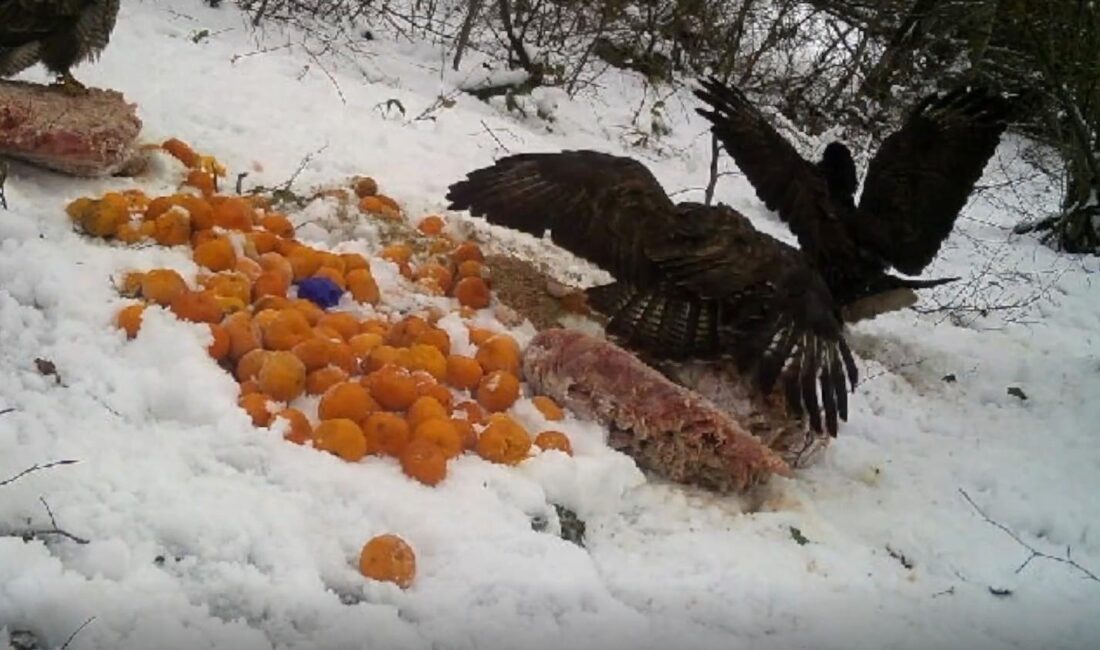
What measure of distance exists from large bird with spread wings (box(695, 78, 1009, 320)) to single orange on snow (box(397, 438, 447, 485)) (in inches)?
73.4

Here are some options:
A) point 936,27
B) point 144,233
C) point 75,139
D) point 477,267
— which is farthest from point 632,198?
point 936,27

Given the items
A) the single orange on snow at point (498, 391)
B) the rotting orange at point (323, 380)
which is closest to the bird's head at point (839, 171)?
the single orange on snow at point (498, 391)

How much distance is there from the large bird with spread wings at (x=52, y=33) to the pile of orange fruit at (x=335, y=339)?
3.03 ft

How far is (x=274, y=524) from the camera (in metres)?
2.51

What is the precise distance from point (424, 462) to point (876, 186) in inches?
107

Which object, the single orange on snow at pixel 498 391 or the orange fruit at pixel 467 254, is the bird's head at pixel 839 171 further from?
the single orange on snow at pixel 498 391

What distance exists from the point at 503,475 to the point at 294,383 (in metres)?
0.70

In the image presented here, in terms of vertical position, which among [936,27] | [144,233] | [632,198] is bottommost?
[144,233]

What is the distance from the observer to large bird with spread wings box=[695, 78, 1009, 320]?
4.19m

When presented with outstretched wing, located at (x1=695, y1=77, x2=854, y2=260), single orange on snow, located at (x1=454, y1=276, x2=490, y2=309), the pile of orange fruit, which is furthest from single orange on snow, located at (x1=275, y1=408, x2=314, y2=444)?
outstretched wing, located at (x1=695, y1=77, x2=854, y2=260)

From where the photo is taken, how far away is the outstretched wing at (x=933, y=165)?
4.57 meters

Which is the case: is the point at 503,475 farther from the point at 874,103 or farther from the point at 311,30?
the point at 874,103

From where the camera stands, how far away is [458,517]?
2766 mm

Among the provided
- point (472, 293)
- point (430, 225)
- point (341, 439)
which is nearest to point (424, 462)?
point (341, 439)
